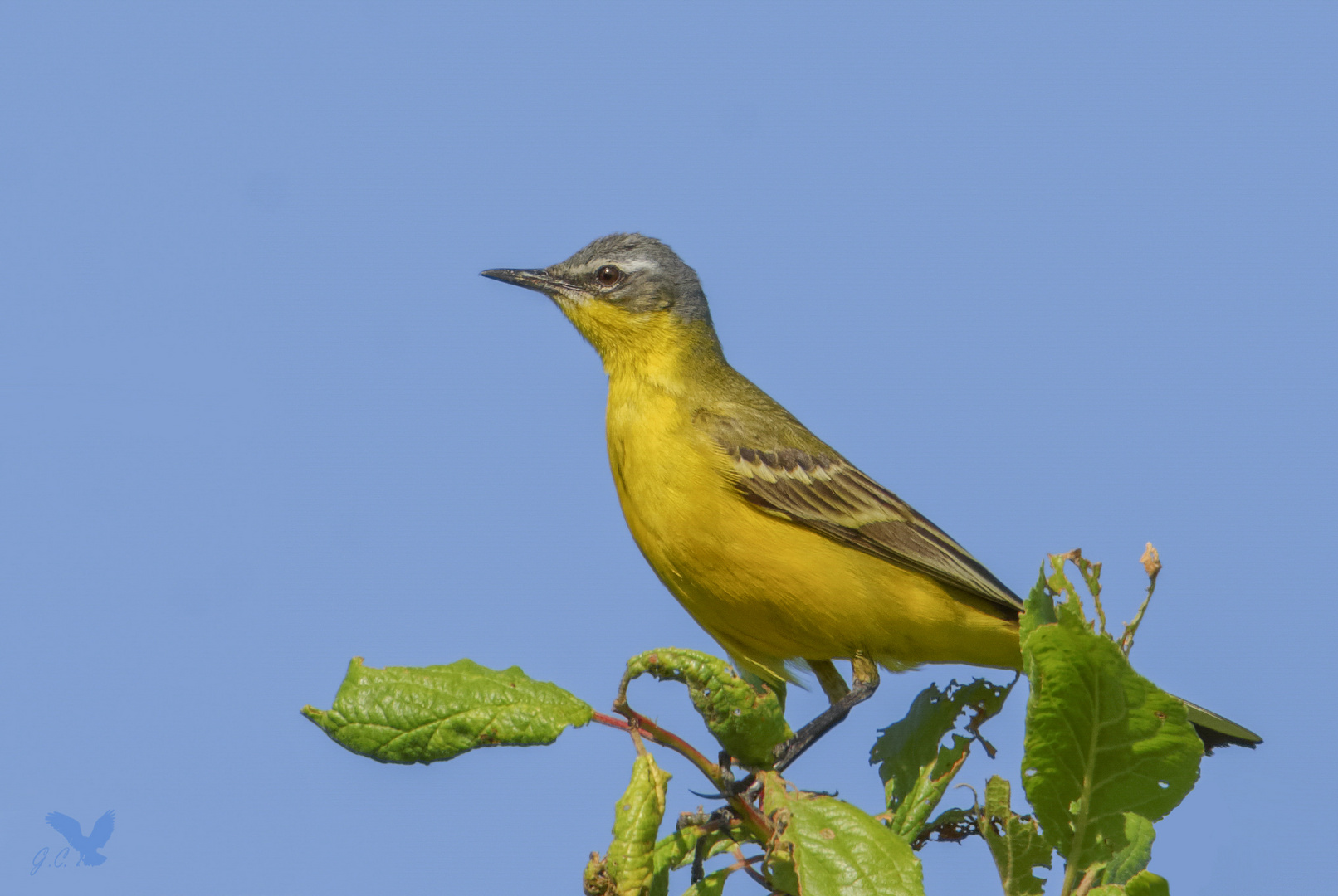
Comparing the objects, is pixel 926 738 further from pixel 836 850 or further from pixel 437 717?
pixel 437 717

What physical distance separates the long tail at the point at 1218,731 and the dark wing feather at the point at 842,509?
1119 mm

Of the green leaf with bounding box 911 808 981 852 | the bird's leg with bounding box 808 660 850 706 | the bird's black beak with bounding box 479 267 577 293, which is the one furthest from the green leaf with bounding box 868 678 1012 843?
the bird's black beak with bounding box 479 267 577 293

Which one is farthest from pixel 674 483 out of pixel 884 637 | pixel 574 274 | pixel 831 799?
pixel 831 799

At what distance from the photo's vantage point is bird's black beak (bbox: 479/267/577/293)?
8.72m

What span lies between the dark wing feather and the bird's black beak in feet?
5.64

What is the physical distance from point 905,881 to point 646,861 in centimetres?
76

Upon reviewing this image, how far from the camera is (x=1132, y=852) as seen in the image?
3.88 meters

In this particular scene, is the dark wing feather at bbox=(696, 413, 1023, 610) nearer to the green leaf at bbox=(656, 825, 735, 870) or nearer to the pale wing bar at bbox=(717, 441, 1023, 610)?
the pale wing bar at bbox=(717, 441, 1023, 610)

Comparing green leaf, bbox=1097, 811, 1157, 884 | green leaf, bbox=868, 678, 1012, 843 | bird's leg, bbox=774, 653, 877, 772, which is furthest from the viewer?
bird's leg, bbox=774, 653, 877, 772

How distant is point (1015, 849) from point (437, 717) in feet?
6.41

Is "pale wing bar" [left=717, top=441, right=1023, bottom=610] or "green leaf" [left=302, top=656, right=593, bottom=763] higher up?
"pale wing bar" [left=717, top=441, right=1023, bottom=610]

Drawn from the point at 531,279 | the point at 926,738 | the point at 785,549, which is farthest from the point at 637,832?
the point at 531,279

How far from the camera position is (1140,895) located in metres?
3.90

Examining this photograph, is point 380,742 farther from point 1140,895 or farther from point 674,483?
point 674,483
